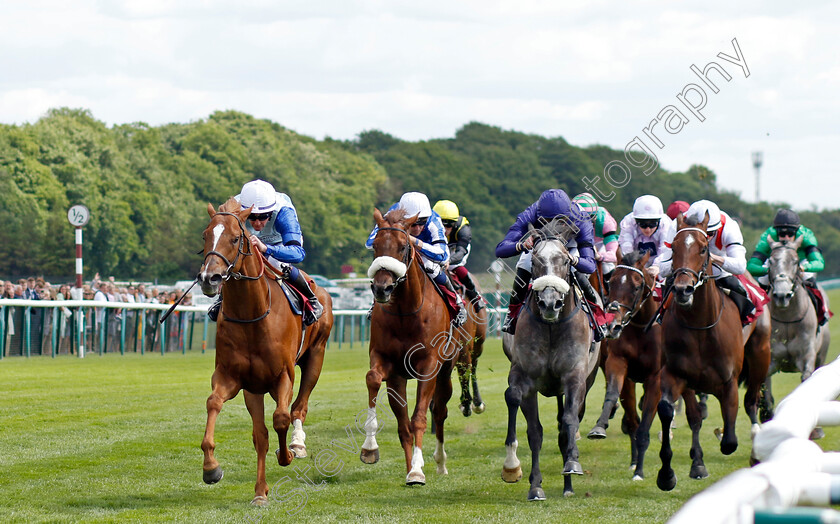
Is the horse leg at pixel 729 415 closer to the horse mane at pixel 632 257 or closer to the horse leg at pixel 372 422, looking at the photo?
the horse mane at pixel 632 257

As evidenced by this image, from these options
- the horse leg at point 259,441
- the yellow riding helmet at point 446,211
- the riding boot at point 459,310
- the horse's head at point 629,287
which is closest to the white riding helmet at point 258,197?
the horse leg at point 259,441

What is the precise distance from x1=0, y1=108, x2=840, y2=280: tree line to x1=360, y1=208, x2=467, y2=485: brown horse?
26.7 ft

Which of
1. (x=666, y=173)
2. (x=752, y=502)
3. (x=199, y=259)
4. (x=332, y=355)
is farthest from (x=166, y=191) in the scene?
(x=666, y=173)

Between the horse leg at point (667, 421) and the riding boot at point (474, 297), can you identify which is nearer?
the horse leg at point (667, 421)

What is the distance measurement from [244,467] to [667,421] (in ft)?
11.4

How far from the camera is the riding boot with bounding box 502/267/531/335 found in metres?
8.13

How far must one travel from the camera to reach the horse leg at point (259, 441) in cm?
704

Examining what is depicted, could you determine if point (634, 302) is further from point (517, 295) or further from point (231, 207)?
point (231, 207)

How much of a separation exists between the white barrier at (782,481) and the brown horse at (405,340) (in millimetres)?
4862

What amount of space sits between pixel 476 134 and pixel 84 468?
101 meters

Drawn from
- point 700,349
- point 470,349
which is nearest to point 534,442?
point 700,349

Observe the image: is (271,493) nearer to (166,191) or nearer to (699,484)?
(699,484)

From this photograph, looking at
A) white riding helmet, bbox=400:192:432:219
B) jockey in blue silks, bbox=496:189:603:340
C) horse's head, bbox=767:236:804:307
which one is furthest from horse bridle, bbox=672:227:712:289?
horse's head, bbox=767:236:804:307

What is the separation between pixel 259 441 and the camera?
7320 millimetres
